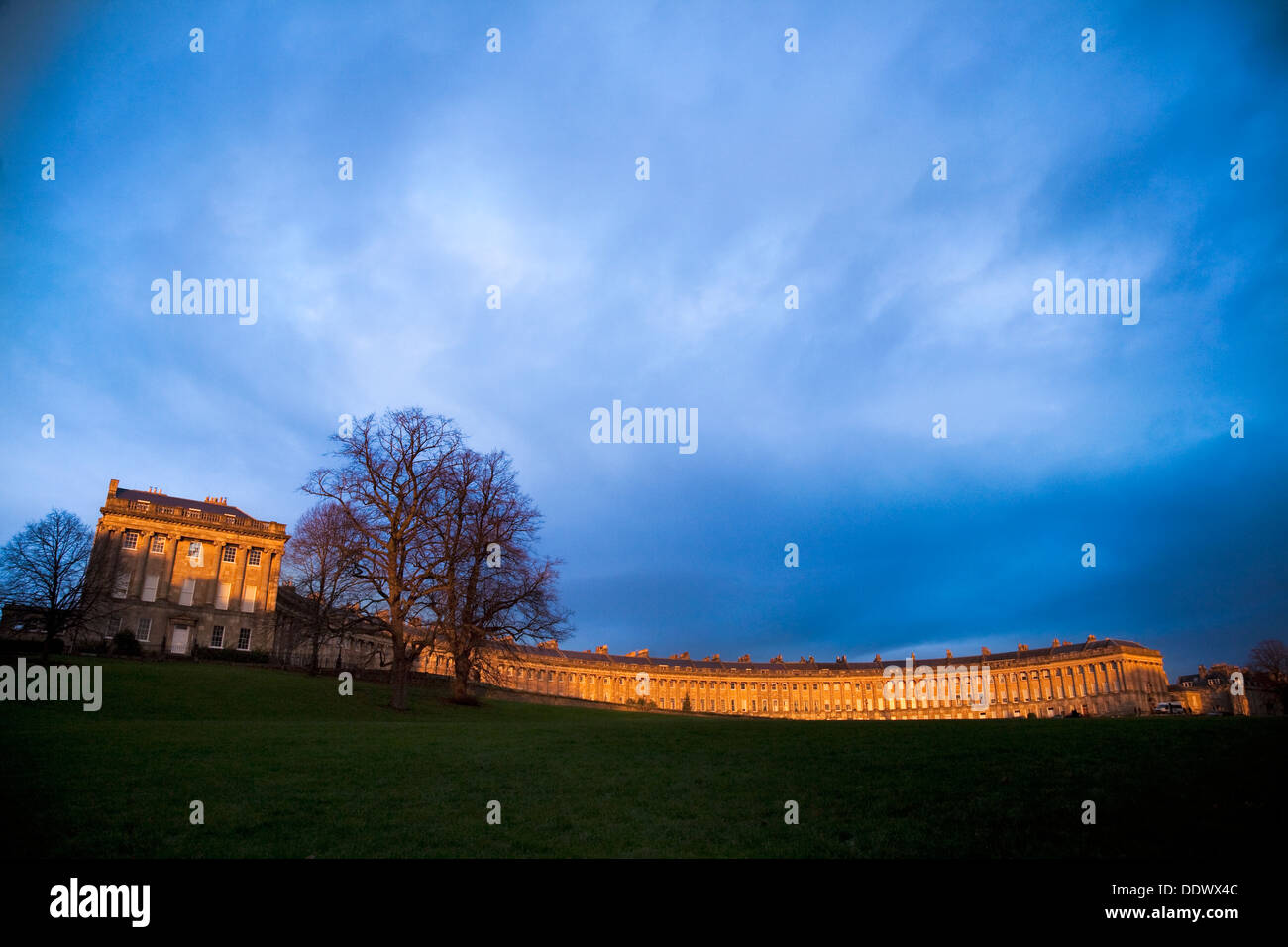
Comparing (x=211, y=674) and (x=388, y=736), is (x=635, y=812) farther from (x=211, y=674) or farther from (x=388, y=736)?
(x=211, y=674)

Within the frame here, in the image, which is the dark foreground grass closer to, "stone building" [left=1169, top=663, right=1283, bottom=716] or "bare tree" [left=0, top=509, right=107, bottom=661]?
"bare tree" [left=0, top=509, right=107, bottom=661]

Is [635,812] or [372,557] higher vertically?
[372,557]

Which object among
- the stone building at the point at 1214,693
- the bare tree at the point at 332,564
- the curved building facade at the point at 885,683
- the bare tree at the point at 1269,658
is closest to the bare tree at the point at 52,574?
the bare tree at the point at 332,564

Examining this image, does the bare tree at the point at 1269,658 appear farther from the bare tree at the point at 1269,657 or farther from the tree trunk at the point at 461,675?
the tree trunk at the point at 461,675

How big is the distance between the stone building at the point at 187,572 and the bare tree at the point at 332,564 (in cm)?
3218

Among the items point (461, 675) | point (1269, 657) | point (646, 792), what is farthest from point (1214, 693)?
point (646, 792)

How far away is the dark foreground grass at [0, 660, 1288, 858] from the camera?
896 centimetres
